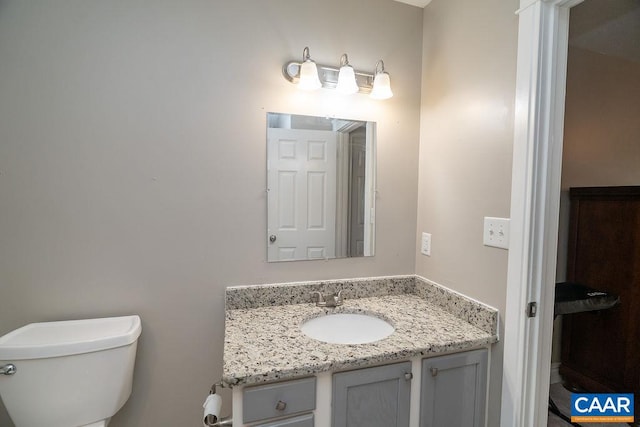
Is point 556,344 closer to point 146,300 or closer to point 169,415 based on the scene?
point 169,415

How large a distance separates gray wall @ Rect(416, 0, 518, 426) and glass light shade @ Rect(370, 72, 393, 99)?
238 millimetres

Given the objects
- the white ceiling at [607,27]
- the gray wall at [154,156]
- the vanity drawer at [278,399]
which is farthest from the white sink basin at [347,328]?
the white ceiling at [607,27]

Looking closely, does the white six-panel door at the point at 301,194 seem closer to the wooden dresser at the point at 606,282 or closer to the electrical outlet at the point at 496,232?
the electrical outlet at the point at 496,232

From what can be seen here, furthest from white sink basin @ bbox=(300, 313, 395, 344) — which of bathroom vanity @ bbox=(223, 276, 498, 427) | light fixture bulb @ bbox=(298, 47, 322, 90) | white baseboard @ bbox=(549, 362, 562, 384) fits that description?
white baseboard @ bbox=(549, 362, 562, 384)

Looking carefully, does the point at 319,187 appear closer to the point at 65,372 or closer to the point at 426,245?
the point at 426,245

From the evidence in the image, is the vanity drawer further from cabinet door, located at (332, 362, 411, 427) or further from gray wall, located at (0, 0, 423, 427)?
gray wall, located at (0, 0, 423, 427)

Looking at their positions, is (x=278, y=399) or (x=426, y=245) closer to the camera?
(x=278, y=399)

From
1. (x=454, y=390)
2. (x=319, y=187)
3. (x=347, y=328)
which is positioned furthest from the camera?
(x=319, y=187)

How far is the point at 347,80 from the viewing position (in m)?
1.35

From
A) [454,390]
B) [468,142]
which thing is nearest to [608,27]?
[468,142]

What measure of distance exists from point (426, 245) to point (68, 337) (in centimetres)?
155

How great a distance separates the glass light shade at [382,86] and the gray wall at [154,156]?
8 centimetres

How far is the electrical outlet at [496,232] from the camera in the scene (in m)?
1.08

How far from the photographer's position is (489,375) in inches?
45.3
